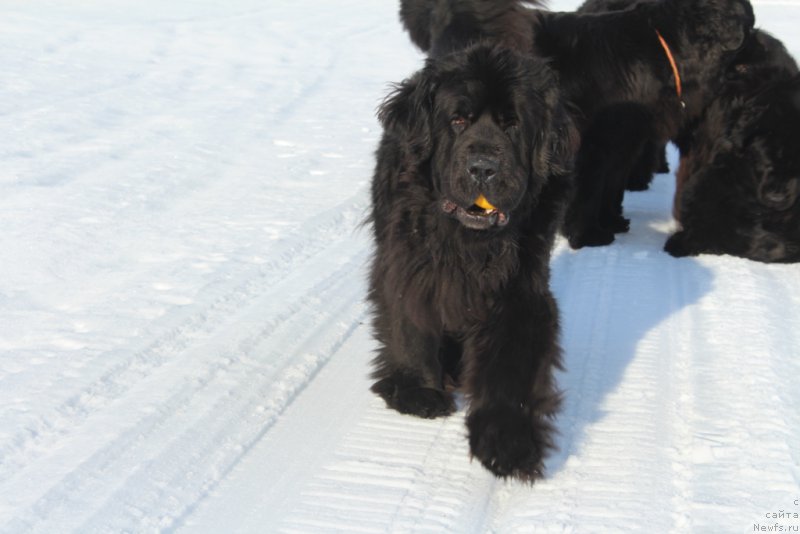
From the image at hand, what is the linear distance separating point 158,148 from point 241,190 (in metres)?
A: 1.10

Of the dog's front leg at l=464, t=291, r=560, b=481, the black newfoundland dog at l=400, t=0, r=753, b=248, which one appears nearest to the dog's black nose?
the dog's front leg at l=464, t=291, r=560, b=481

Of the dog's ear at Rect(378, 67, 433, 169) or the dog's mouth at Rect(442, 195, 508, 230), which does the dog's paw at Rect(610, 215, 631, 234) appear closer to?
the dog's ear at Rect(378, 67, 433, 169)

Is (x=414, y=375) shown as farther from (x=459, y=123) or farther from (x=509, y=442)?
(x=459, y=123)

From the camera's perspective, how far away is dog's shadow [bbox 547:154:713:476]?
3584 millimetres

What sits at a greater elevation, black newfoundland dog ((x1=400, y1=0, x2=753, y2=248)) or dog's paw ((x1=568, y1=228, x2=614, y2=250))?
black newfoundland dog ((x1=400, y1=0, x2=753, y2=248))

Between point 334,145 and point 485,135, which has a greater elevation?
point 485,135

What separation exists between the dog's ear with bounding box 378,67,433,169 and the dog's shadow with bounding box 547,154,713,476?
3.46 ft

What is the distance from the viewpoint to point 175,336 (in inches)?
159

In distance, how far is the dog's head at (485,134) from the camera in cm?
315

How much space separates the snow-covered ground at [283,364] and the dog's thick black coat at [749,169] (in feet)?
0.56

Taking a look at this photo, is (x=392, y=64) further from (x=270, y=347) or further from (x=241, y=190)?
(x=270, y=347)

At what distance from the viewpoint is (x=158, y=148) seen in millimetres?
6945

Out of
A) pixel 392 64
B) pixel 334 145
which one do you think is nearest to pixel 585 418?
pixel 334 145

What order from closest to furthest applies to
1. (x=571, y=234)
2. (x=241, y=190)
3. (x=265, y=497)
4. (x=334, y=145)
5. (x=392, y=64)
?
(x=265, y=497) < (x=571, y=234) < (x=241, y=190) < (x=334, y=145) < (x=392, y=64)
